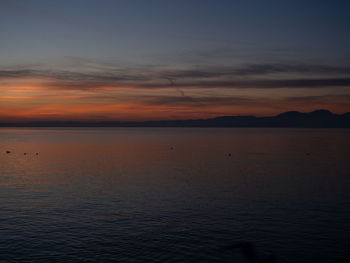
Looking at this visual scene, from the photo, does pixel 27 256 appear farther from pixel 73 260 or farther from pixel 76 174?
pixel 76 174

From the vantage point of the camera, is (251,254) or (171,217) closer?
(251,254)

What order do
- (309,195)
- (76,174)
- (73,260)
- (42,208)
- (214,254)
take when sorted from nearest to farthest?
(73,260), (214,254), (42,208), (309,195), (76,174)

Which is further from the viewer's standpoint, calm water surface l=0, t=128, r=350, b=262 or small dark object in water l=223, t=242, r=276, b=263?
calm water surface l=0, t=128, r=350, b=262

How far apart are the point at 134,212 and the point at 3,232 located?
42.5 ft

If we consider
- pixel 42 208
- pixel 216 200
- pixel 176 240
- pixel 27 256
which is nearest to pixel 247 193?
pixel 216 200

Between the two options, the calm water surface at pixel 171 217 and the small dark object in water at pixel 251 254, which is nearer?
the small dark object in water at pixel 251 254

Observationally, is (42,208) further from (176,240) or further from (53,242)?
A: (176,240)

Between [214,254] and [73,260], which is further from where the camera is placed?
[214,254]

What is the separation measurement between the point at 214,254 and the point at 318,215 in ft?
53.0

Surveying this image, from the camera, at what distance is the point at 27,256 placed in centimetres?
2534

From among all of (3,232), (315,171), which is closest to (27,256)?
(3,232)

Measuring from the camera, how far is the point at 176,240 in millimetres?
28750

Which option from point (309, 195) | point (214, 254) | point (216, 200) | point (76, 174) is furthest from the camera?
point (76, 174)

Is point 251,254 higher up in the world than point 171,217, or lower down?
lower down
